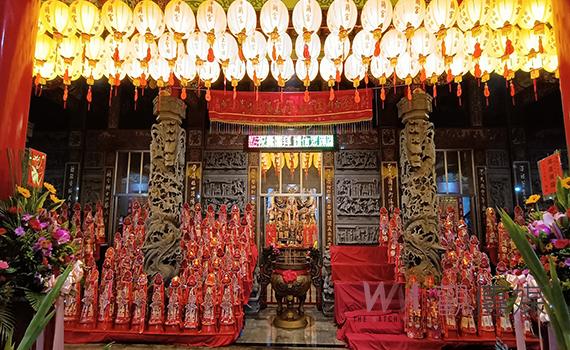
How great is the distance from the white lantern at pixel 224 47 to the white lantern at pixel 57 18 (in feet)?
4.43

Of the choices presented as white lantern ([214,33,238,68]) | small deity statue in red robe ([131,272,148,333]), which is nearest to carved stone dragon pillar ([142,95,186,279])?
small deity statue in red robe ([131,272,148,333])

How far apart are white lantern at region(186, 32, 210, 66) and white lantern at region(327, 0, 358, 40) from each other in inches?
53.2

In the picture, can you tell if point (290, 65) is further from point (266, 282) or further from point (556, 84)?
point (556, 84)

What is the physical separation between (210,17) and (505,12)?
2.62 m

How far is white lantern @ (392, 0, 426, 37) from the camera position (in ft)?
10.2

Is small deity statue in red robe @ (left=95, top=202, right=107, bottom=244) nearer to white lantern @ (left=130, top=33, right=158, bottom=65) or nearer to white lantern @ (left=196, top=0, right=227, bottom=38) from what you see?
white lantern @ (left=130, top=33, right=158, bottom=65)

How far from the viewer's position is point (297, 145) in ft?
20.5

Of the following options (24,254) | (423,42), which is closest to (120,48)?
(24,254)

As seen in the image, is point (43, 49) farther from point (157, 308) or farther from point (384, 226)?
point (384, 226)

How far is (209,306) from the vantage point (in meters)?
3.86

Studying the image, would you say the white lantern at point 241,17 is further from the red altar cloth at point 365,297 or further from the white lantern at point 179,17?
the red altar cloth at point 365,297

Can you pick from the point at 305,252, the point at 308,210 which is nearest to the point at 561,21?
the point at 305,252

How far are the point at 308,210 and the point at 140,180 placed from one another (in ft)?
11.3

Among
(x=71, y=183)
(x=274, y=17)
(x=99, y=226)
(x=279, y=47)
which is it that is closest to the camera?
(x=274, y=17)
